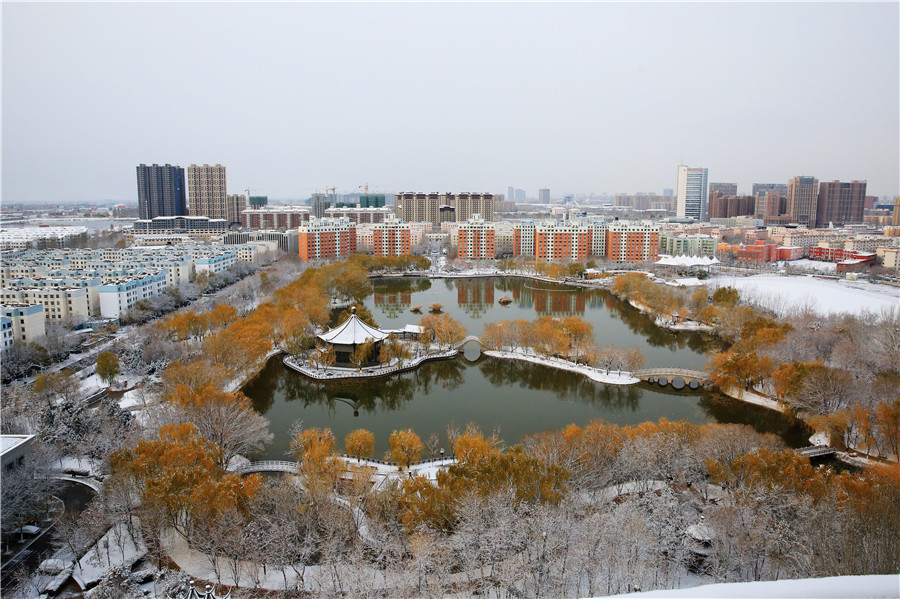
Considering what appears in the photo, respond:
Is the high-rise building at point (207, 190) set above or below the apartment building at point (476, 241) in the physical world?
above

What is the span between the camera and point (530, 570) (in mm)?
3809

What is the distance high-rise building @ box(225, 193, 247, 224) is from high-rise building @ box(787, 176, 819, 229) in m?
34.7

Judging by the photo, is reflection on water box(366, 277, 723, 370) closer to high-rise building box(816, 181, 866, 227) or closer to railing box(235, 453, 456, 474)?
railing box(235, 453, 456, 474)

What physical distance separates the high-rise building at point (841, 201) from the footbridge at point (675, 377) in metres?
33.9

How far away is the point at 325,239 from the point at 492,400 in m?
18.2

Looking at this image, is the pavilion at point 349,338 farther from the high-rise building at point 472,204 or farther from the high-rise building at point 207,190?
the high-rise building at point 472,204

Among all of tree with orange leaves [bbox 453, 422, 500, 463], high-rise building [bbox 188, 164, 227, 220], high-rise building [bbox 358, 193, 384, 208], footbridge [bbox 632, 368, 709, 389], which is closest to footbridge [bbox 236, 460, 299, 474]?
tree with orange leaves [bbox 453, 422, 500, 463]

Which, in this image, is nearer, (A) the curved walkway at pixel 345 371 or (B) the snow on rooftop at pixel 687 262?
(A) the curved walkway at pixel 345 371

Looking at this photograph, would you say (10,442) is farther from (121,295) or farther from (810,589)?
(121,295)

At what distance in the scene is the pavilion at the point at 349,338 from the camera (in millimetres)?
9484

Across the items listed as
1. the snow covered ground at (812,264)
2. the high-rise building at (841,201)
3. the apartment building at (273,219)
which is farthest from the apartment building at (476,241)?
the high-rise building at (841,201)

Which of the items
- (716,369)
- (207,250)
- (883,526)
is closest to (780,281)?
(716,369)

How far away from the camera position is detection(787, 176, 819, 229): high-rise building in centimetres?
3591

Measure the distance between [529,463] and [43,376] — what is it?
6784 mm
